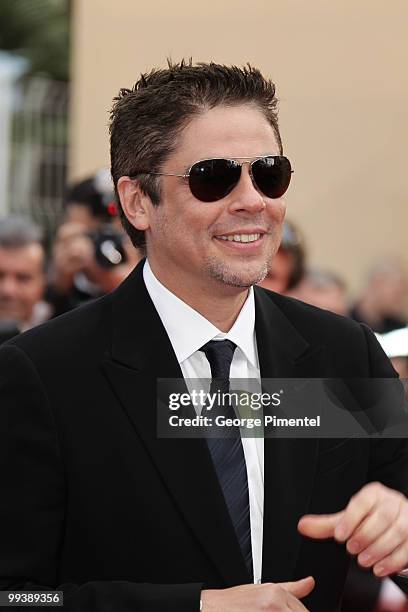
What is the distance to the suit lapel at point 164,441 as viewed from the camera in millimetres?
2084

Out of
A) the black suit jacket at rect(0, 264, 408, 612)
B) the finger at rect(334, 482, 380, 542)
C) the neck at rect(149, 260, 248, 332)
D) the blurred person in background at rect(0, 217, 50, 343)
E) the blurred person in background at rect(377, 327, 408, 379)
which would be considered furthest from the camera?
the blurred person in background at rect(0, 217, 50, 343)

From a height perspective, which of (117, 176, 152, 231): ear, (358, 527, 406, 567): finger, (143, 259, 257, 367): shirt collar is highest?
(117, 176, 152, 231): ear

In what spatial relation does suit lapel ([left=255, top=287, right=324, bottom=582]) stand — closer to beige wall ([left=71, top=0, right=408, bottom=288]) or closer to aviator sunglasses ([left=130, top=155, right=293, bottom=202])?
aviator sunglasses ([left=130, top=155, right=293, bottom=202])

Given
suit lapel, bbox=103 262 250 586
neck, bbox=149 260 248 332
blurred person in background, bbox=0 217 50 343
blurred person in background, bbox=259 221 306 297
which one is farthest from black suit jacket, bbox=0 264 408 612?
blurred person in background, bbox=0 217 50 343

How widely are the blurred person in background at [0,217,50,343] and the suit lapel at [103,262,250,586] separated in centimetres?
284

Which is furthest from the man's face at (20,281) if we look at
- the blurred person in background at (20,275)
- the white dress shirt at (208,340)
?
the white dress shirt at (208,340)

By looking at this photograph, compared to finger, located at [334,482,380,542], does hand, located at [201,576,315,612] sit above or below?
below

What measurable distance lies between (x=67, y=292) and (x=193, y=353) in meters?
2.99

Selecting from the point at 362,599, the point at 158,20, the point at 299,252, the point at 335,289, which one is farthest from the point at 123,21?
the point at 362,599

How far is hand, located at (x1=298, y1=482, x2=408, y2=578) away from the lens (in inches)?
71.3

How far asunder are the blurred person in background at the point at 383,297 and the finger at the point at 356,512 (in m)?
5.50

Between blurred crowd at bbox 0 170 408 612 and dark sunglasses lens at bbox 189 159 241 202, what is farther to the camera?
blurred crowd at bbox 0 170 408 612

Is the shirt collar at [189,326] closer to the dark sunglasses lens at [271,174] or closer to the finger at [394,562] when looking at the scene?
the dark sunglasses lens at [271,174]

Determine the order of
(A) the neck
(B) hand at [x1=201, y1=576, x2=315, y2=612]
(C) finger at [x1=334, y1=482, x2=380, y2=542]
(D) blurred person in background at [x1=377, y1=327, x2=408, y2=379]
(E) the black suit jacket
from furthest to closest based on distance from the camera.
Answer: (D) blurred person in background at [x1=377, y1=327, x2=408, y2=379], (A) the neck, (E) the black suit jacket, (B) hand at [x1=201, y1=576, x2=315, y2=612], (C) finger at [x1=334, y1=482, x2=380, y2=542]
